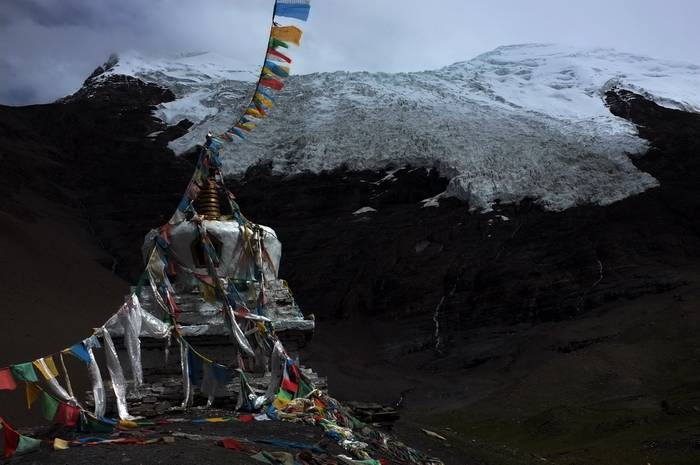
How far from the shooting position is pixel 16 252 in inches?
1636

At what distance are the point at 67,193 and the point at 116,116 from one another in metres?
14.8

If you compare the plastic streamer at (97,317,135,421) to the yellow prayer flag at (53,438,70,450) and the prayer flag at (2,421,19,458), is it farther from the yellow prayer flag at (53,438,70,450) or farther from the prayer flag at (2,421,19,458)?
the prayer flag at (2,421,19,458)

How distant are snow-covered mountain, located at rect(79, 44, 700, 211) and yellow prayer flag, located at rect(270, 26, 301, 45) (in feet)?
128

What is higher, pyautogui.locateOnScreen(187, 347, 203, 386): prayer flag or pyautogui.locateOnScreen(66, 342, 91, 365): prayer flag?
pyautogui.locateOnScreen(66, 342, 91, 365): prayer flag

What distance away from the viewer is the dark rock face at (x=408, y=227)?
139 ft

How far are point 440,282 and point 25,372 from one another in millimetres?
38537

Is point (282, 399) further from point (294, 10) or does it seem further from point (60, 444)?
point (294, 10)

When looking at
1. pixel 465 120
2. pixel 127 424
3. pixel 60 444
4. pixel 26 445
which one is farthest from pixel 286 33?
pixel 465 120

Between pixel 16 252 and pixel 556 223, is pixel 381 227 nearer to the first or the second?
pixel 556 223

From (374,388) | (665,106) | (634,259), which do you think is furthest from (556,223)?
(665,106)

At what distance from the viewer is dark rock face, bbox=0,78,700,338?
1662 inches

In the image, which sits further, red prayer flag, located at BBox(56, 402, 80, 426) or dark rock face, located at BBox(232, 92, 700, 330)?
dark rock face, located at BBox(232, 92, 700, 330)

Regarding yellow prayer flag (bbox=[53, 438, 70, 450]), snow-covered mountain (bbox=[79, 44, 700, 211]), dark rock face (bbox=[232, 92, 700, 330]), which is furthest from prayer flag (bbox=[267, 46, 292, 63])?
snow-covered mountain (bbox=[79, 44, 700, 211])

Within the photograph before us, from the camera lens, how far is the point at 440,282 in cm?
4566
